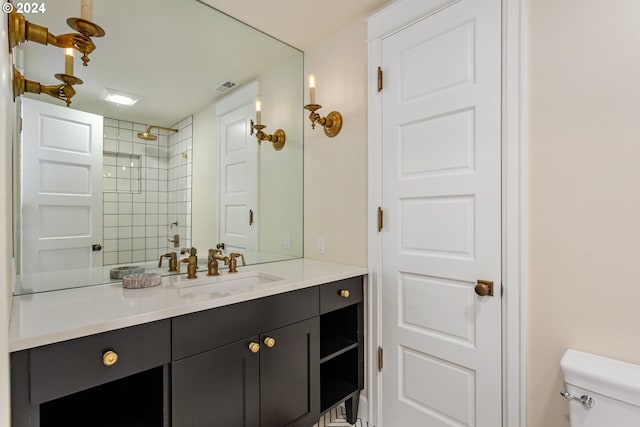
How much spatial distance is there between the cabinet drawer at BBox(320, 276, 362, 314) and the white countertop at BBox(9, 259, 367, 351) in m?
0.04

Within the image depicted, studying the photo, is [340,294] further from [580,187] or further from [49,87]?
[49,87]

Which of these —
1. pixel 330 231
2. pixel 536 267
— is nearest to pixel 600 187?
pixel 536 267

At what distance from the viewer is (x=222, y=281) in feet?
5.46

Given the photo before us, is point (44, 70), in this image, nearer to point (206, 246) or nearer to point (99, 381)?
point (206, 246)

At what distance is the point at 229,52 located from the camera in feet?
6.45

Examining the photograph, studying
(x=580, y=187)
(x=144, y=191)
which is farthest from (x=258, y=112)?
(x=580, y=187)

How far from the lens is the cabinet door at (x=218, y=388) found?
1.12 m

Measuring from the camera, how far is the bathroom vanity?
0.90 meters

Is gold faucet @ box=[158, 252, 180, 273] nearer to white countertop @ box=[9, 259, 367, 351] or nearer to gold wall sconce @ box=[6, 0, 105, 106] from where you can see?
white countertop @ box=[9, 259, 367, 351]

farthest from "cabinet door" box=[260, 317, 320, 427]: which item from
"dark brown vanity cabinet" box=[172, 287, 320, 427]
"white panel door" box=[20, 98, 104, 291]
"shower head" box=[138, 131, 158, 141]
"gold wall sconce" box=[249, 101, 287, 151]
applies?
"gold wall sconce" box=[249, 101, 287, 151]

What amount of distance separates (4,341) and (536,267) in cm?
166

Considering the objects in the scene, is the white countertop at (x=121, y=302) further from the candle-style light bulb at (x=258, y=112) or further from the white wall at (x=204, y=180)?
the candle-style light bulb at (x=258, y=112)

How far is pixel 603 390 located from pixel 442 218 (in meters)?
0.80

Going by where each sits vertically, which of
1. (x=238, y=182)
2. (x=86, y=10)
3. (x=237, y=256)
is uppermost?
(x=86, y=10)
